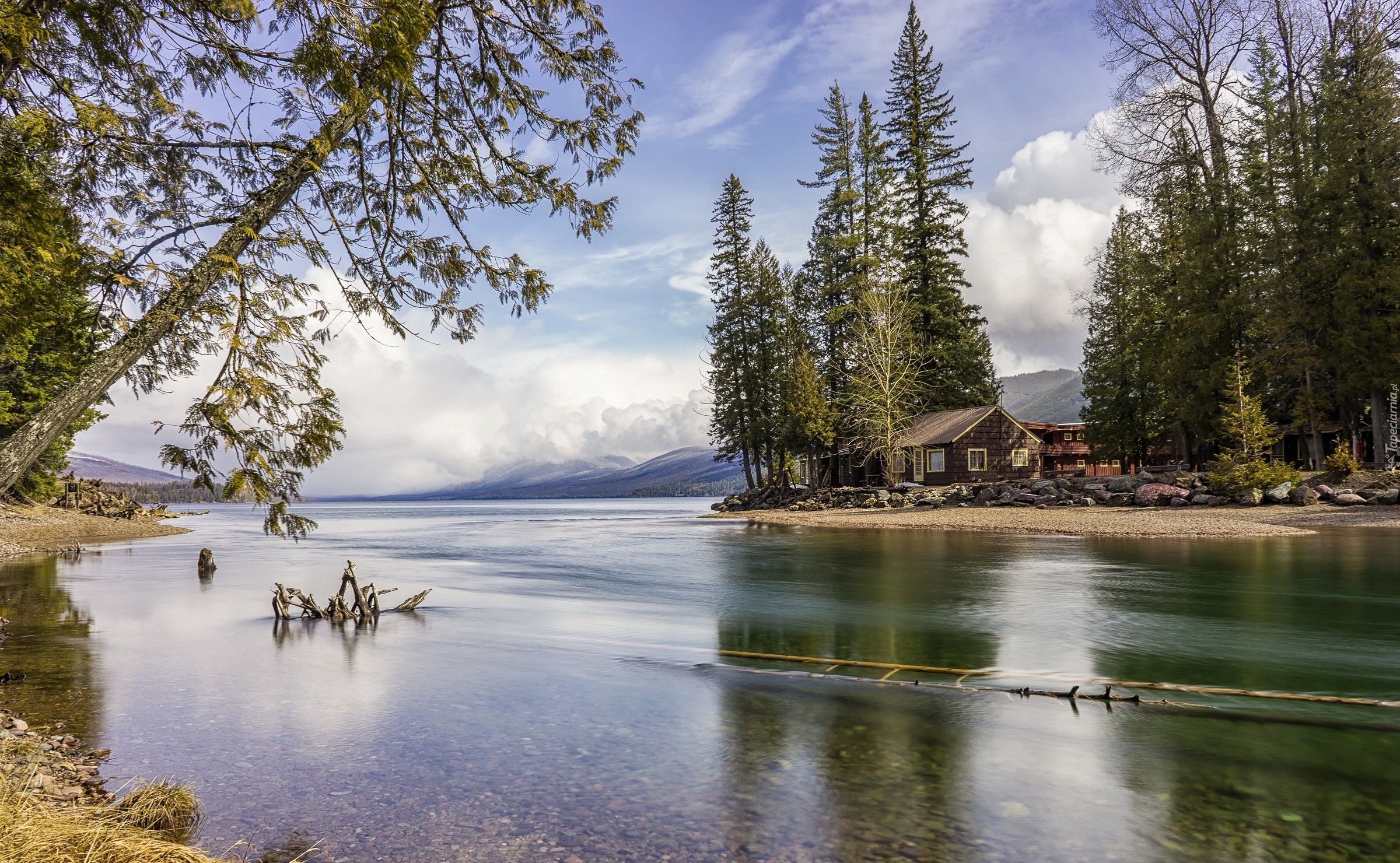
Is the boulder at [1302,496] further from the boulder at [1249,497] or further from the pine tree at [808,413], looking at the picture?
the pine tree at [808,413]

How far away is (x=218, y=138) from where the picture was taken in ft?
23.4

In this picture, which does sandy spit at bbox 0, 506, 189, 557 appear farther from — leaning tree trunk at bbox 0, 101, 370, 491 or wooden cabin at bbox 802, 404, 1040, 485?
wooden cabin at bbox 802, 404, 1040, 485

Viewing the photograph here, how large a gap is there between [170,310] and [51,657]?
6.36m

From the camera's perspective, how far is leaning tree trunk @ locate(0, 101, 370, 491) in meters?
6.07

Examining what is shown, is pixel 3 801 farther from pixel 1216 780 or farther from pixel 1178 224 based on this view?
pixel 1178 224

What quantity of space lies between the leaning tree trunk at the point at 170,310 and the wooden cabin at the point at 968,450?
38786mm

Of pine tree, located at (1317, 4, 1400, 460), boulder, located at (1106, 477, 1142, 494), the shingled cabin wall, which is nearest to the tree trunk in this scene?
pine tree, located at (1317, 4, 1400, 460)

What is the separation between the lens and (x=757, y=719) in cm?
702

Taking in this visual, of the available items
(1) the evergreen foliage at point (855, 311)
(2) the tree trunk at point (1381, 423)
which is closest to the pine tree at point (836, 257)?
(1) the evergreen foliage at point (855, 311)

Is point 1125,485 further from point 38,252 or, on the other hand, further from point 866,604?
point 38,252

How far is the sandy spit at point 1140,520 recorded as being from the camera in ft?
76.0

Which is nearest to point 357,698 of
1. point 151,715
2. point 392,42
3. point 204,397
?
point 151,715

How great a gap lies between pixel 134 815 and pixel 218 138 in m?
5.68

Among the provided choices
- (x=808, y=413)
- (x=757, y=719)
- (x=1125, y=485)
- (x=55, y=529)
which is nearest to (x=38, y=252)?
(x=757, y=719)
